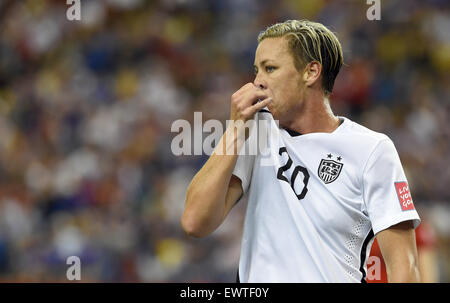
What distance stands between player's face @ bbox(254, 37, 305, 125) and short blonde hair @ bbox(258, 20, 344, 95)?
0.03 m

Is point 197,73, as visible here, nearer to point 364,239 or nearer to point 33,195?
point 33,195

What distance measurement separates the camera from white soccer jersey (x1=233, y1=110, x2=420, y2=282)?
236 cm

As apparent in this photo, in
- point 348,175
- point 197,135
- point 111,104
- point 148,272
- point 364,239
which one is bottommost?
point 148,272

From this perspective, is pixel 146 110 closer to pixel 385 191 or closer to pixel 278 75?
pixel 278 75

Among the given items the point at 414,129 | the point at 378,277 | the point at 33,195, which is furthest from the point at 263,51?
the point at 33,195

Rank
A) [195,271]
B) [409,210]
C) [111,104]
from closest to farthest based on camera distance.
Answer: [409,210], [195,271], [111,104]

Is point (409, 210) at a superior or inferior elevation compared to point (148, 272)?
superior

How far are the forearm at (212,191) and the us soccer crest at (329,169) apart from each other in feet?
1.12

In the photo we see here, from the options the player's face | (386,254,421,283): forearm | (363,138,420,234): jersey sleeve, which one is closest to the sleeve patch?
(363,138,420,234): jersey sleeve

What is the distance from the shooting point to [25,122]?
25.3ft

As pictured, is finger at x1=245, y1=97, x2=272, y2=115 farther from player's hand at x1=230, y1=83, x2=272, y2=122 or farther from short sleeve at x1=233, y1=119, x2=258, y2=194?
short sleeve at x1=233, y1=119, x2=258, y2=194

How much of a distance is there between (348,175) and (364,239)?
25 cm

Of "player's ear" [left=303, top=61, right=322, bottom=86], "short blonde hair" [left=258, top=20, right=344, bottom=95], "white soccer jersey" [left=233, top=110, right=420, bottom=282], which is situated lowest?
"white soccer jersey" [left=233, top=110, right=420, bottom=282]

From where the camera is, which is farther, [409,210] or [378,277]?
[378,277]
